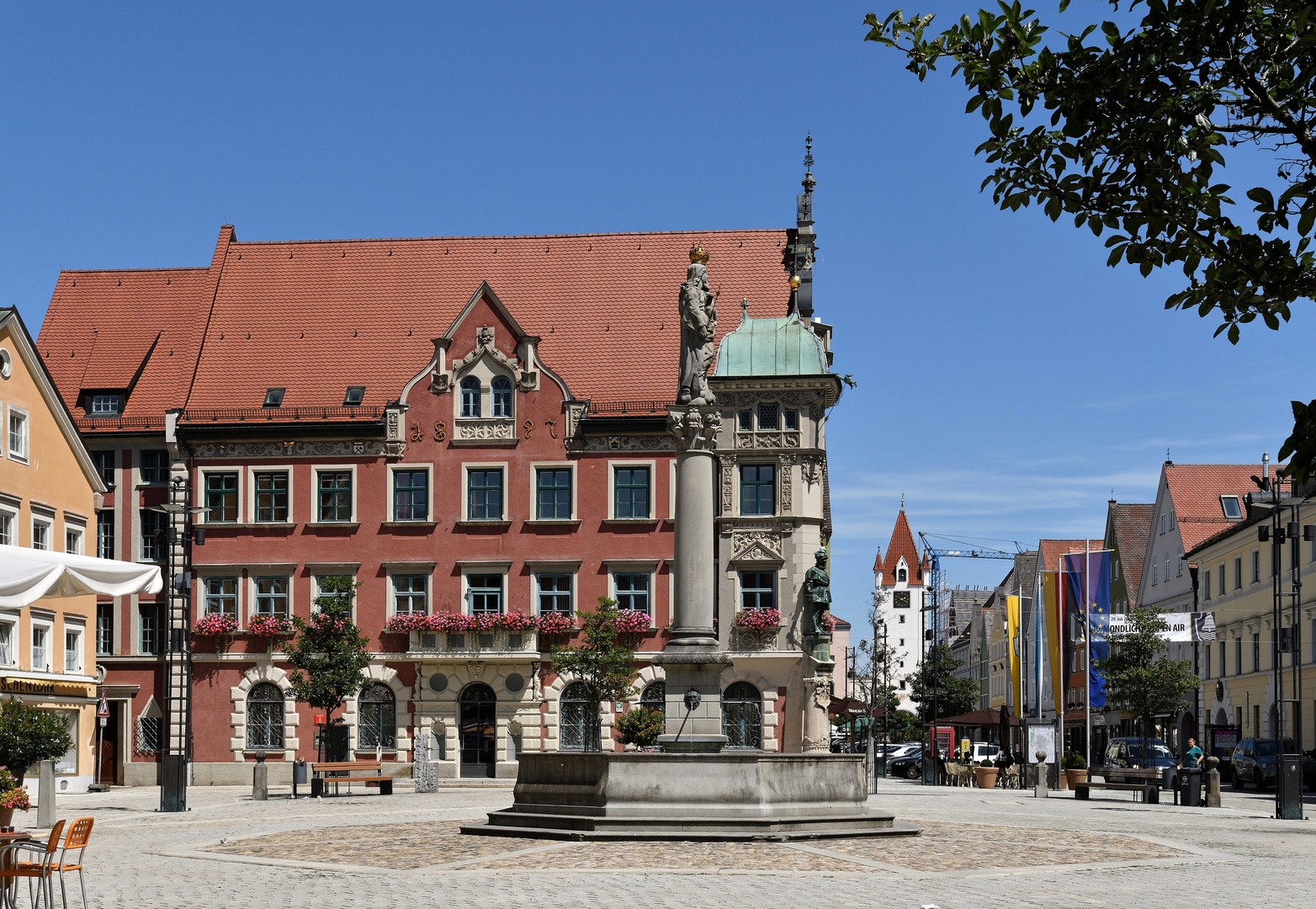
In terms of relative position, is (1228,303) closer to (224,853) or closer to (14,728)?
(224,853)

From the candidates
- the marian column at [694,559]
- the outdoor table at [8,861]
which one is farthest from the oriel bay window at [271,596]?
the outdoor table at [8,861]

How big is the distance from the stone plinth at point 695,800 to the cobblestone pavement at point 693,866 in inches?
23.8

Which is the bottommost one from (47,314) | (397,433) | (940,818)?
(940,818)

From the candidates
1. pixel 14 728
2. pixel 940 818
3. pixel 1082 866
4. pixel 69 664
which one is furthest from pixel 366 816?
pixel 69 664

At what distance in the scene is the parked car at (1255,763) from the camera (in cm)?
5338

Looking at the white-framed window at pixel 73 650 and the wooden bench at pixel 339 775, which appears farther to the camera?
the white-framed window at pixel 73 650

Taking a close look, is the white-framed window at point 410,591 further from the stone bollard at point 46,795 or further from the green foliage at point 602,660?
the stone bollard at point 46,795

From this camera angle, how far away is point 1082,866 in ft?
63.1

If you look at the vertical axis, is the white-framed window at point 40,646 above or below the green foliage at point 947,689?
above

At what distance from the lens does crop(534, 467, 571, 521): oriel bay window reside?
2103 inches

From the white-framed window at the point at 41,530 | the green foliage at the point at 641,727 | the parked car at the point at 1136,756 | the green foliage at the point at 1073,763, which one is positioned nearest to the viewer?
the green foliage at the point at 641,727

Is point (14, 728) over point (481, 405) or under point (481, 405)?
under

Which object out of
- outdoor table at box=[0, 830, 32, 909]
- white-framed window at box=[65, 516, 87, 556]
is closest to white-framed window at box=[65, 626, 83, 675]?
white-framed window at box=[65, 516, 87, 556]

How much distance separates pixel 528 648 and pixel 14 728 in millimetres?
29172
